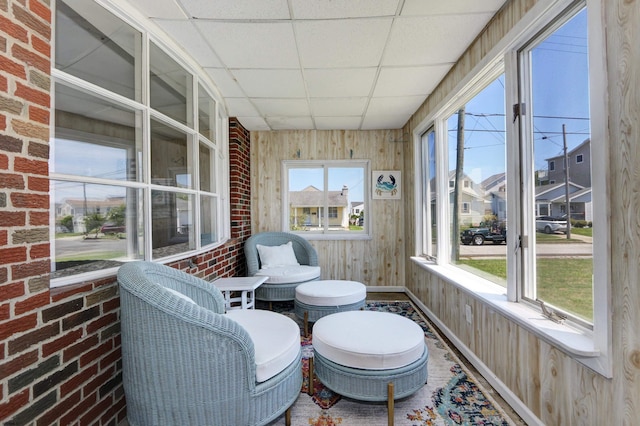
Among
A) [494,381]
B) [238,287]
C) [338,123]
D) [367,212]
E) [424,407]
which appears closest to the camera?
[424,407]

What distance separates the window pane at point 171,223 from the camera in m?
1.98

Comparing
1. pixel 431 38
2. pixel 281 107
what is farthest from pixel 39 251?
pixel 281 107

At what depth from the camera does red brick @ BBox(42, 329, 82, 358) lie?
3.77 feet

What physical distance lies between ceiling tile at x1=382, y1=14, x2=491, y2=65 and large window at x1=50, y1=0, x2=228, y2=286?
1.75 metres

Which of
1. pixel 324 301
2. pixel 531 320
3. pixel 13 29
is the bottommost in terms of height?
pixel 324 301

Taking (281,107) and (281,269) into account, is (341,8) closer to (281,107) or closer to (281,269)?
(281,107)

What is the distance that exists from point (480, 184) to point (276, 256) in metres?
2.41

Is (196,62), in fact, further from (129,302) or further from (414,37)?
(129,302)

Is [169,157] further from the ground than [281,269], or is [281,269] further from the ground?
[169,157]

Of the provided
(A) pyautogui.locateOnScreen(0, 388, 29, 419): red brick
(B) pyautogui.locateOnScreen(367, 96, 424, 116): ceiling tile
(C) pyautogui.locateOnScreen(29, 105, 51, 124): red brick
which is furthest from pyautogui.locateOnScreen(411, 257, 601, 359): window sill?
(C) pyautogui.locateOnScreen(29, 105, 51, 124): red brick

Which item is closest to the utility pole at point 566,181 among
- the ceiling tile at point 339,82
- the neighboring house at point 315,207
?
the ceiling tile at point 339,82

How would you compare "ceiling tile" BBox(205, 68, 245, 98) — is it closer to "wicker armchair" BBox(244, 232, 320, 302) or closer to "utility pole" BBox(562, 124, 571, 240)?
"wicker armchair" BBox(244, 232, 320, 302)

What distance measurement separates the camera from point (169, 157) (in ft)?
7.11

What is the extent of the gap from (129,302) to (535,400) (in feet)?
7.01
